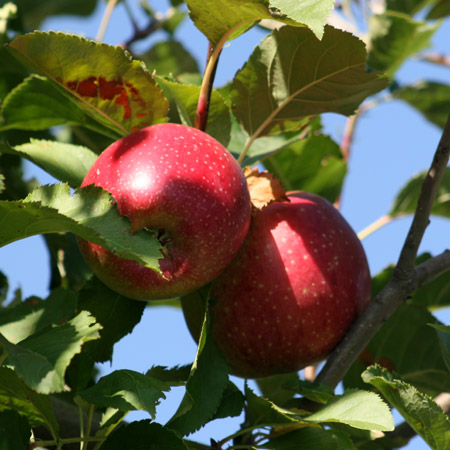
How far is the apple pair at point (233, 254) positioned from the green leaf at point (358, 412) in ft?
0.56

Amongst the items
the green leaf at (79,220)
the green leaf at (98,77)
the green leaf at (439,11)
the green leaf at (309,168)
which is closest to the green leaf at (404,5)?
the green leaf at (439,11)

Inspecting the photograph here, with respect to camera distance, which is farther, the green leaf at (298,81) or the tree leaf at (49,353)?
the green leaf at (298,81)

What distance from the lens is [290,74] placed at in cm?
111

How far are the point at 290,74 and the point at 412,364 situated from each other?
59 centimetres

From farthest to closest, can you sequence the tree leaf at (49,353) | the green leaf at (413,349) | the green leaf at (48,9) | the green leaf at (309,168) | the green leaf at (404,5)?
the green leaf at (404,5) → the green leaf at (48,9) → the green leaf at (309,168) → the green leaf at (413,349) → the tree leaf at (49,353)

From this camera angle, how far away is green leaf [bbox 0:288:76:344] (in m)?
1.08

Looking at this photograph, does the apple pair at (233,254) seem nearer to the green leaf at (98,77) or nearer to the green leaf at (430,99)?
the green leaf at (98,77)

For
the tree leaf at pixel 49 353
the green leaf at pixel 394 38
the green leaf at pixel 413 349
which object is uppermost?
the green leaf at pixel 394 38

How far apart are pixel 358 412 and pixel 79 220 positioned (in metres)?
0.43

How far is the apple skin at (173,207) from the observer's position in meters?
0.89

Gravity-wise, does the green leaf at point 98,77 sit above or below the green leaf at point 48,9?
below

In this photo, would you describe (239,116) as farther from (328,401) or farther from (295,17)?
(328,401)

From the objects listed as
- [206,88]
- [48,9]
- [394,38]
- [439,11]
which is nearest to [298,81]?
[206,88]

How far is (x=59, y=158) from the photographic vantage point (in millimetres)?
1112
